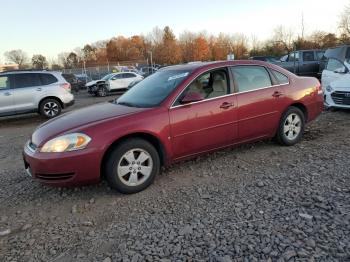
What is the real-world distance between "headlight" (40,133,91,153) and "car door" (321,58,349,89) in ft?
24.8

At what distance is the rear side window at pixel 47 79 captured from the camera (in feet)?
38.2

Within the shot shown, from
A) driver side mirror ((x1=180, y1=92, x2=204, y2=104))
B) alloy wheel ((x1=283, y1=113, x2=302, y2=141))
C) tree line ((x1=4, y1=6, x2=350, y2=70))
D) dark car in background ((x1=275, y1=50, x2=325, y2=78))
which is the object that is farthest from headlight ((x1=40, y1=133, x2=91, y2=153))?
tree line ((x1=4, y1=6, x2=350, y2=70))

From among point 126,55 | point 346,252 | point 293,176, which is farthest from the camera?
point 126,55

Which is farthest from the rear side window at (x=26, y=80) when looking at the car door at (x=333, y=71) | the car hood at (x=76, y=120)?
the car door at (x=333, y=71)

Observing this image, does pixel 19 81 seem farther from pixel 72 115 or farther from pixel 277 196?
pixel 277 196

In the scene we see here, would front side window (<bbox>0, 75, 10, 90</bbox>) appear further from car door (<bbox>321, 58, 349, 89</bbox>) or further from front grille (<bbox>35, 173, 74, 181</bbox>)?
car door (<bbox>321, 58, 349, 89</bbox>)

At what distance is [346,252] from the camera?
282 cm

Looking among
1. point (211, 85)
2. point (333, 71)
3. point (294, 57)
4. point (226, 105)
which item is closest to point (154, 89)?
point (211, 85)

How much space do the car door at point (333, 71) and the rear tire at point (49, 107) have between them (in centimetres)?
864

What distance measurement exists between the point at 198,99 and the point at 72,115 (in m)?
1.79

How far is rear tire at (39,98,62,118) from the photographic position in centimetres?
1161

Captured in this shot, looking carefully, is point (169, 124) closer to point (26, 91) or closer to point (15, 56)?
point (26, 91)

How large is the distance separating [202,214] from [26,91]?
946 centimetres

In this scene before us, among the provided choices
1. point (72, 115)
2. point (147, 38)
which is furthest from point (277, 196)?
point (147, 38)
